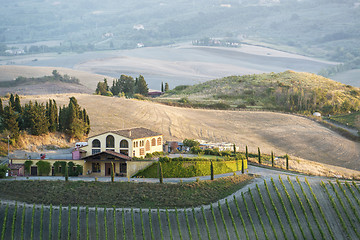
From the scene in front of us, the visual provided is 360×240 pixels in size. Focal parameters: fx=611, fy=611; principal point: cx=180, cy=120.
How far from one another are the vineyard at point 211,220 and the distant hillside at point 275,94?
64.0 metres

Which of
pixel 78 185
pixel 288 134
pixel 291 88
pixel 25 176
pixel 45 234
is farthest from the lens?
pixel 291 88

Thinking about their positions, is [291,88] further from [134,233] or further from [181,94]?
[134,233]

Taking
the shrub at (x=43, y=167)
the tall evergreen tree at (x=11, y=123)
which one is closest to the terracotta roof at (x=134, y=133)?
the shrub at (x=43, y=167)

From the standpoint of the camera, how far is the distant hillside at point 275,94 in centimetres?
11806

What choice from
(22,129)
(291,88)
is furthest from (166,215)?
(291,88)

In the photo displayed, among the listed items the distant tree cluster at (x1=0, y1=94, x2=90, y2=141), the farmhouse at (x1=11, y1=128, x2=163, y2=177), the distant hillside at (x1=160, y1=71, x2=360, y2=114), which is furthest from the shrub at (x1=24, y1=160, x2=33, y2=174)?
the distant hillside at (x1=160, y1=71, x2=360, y2=114)

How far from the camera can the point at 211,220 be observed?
151ft

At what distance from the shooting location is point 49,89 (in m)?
134

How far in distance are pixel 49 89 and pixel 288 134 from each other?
62.8 metres

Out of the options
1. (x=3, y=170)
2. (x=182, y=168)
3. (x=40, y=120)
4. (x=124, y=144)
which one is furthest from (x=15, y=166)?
(x=182, y=168)

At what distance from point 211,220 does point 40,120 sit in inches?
1148

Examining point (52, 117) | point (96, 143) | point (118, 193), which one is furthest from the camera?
point (52, 117)

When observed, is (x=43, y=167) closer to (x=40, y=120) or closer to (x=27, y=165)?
(x=27, y=165)

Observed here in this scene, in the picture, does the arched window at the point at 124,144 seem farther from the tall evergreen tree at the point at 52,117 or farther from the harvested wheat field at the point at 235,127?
the harvested wheat field at the point at 235,127
